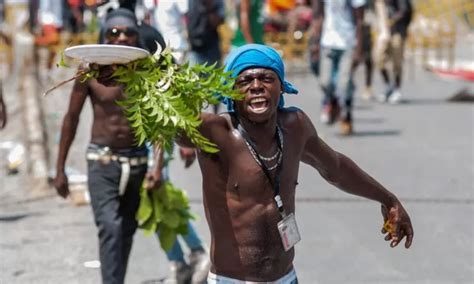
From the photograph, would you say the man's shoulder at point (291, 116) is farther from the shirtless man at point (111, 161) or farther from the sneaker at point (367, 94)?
the sneaker at point (367, 94)

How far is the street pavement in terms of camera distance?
8.14 meters

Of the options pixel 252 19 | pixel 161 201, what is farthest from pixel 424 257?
pixel 252 19

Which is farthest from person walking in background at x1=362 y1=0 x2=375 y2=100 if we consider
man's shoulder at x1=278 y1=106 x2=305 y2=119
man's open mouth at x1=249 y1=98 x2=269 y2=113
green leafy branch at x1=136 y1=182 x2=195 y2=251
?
man's open mouth at x1=249 y1=98 x2=269 y2=113

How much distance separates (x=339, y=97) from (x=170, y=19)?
13.8ft

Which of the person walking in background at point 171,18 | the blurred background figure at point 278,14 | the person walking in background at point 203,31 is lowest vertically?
the blurred background figure at point 278,14

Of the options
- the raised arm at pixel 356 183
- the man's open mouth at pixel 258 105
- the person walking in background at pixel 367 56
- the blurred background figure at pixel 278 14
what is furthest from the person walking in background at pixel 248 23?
the blurred background figure at pixel 278 14

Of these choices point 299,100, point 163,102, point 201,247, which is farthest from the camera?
point 299,100

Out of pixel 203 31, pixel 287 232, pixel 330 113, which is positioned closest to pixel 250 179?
pixel 287 232

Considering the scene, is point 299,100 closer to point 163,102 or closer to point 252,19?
point 252,19

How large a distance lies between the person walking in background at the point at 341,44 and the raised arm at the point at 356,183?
844cm

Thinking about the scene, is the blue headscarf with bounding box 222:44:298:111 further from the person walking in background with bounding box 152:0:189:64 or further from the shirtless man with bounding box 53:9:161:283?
the person walking in background with bounding box 152:0:189:64

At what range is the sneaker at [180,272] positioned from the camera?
24.8 feet

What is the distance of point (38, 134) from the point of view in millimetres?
11438

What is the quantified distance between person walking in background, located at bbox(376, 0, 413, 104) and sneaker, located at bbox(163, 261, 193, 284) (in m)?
10.2
